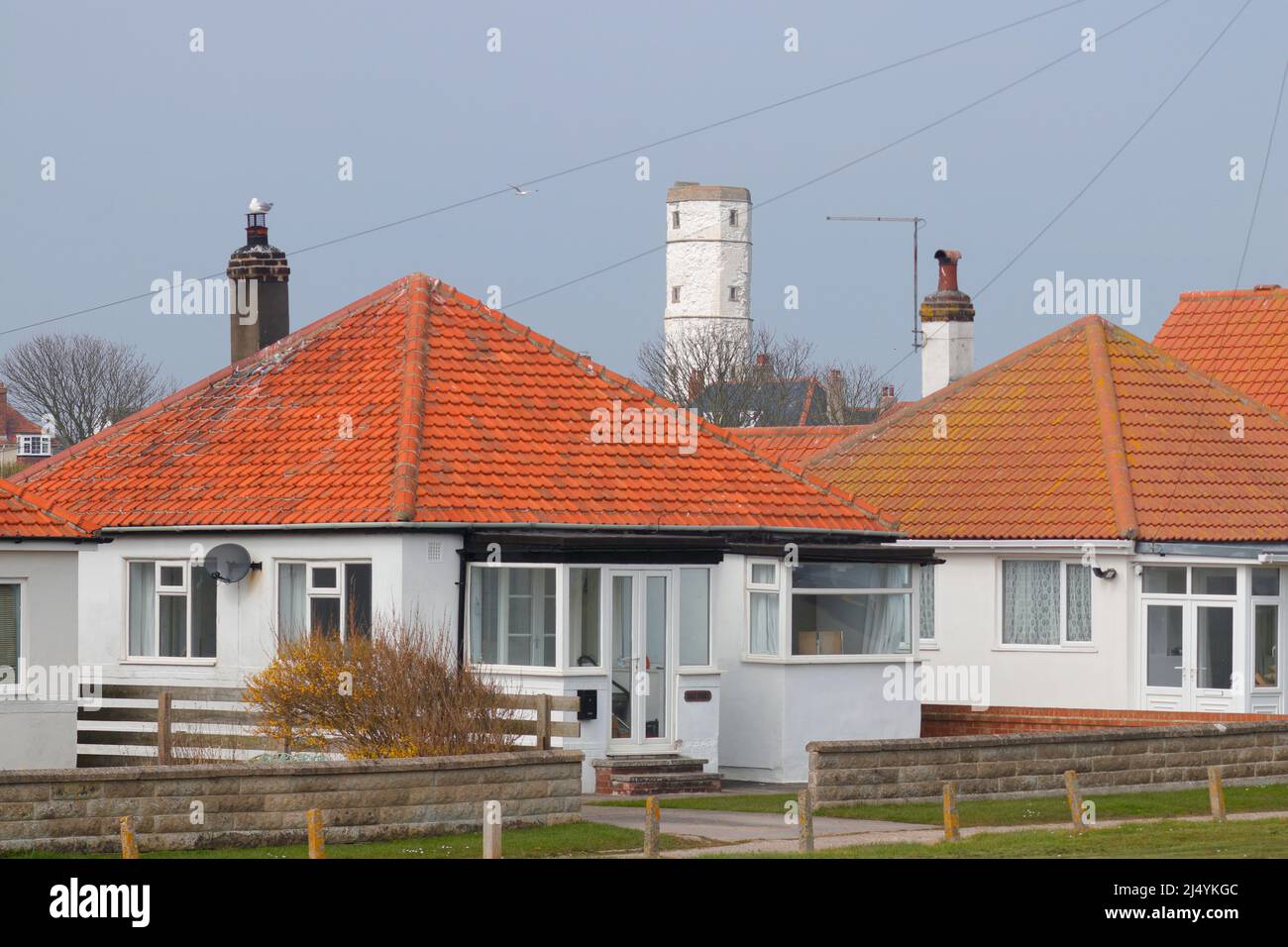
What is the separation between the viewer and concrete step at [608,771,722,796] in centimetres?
2425

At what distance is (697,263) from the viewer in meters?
104

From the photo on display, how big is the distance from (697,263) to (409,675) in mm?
83058

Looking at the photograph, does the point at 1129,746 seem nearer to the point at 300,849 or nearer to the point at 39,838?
the point at 300,849

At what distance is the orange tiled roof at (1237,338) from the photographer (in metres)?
37.5

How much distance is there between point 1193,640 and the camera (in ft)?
96.2

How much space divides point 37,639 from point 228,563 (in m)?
2.90

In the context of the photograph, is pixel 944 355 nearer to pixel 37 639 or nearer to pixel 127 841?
pixel 37 639

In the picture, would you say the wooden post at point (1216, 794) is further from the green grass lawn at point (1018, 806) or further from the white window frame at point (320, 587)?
the white window frame at point (320, 587)

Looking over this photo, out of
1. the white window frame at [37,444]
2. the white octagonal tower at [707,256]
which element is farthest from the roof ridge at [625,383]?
the white octagonal tower at [707,256]

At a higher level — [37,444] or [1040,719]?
[37,444]

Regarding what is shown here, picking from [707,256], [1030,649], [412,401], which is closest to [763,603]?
[412,401]

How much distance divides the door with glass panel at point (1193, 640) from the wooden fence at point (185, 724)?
9334 millimetres
